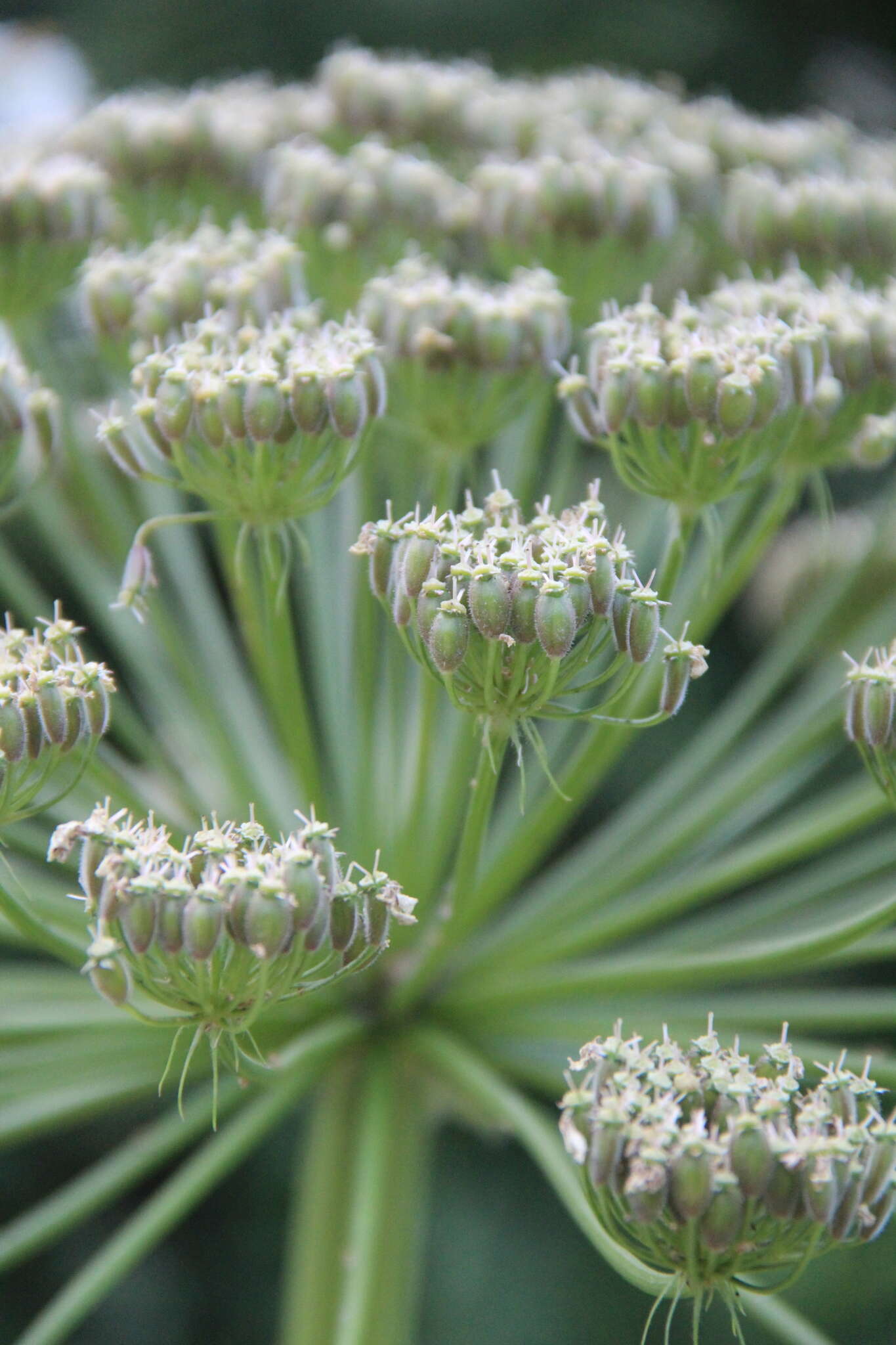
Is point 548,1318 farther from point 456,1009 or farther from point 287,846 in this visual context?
point 287,846

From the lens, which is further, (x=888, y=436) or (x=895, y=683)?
(x=888, y=436)

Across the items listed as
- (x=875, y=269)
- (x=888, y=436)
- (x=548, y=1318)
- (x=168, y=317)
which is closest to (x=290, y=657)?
(x=168, y=317)

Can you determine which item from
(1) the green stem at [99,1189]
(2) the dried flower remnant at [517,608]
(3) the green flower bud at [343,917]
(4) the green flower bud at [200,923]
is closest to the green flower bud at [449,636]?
(2) the dried flower remnant at [517,608]

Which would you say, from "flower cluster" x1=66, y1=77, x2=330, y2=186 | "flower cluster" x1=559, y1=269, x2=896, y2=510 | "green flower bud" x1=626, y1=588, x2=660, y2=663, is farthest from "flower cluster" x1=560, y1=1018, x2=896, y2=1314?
"flower cluster" x1=66, y1=77, x2=330, y2=186

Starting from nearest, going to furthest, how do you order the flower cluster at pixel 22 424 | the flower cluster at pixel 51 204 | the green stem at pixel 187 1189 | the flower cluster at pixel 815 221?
the green stem at pixel 187 1189 < the flower cluster at pixel 22 424 < the flower cluster at pixel 51 204 < the flower cluster at pixel 815 221

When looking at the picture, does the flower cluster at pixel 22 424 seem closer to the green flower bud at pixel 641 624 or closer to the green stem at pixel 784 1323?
the green flower bud at pixel 641 624

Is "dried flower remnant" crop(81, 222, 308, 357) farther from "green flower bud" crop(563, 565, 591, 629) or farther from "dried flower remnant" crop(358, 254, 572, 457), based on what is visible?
"green flower bud" crop(563, 565, 591, 629)
